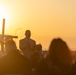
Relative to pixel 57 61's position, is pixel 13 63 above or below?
below

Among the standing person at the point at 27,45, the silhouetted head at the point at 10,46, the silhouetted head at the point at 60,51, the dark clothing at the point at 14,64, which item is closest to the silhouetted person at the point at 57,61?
the silhouetted head at the point at 60,51

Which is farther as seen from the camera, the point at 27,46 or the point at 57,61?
the point at 27,46

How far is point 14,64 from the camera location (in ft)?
33.0

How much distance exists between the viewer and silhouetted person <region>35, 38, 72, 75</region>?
27.9 ft

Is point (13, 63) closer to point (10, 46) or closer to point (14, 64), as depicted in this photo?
point (14, 64)

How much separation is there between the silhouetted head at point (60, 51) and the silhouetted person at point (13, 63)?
5.01 ft

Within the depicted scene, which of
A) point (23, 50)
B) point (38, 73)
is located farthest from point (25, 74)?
point (23, 50)

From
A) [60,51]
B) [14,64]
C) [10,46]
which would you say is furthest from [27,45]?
[60,51]

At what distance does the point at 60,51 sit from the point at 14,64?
71.5 inches

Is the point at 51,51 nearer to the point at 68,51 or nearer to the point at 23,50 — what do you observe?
the point at 68,51

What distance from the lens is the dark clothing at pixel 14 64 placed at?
32.7ft

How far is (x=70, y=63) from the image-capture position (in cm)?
857

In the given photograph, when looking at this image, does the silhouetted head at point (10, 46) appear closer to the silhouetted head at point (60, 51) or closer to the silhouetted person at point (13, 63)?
the silhouetted person at point (13, 63)

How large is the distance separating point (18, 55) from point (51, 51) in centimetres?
159
